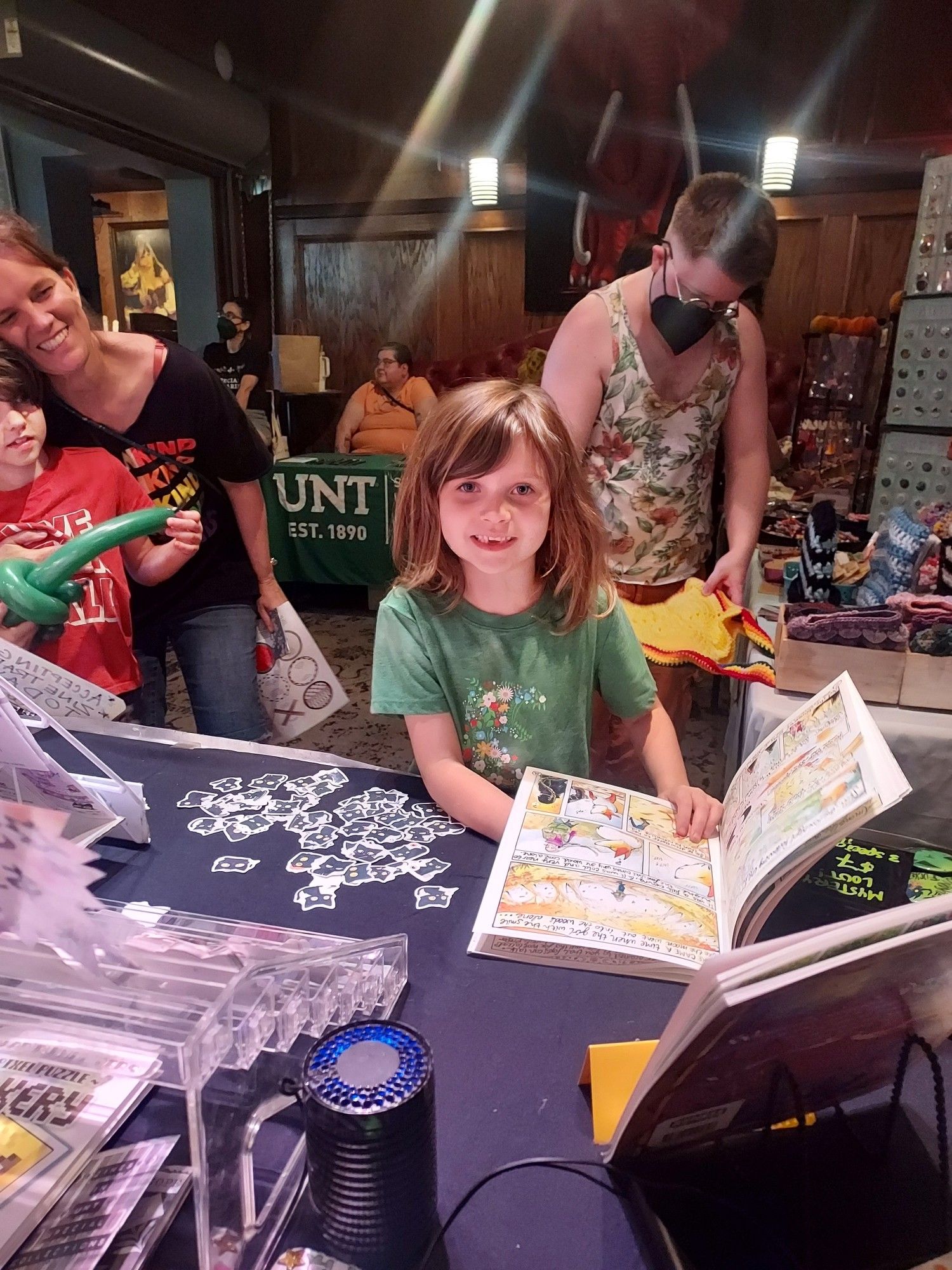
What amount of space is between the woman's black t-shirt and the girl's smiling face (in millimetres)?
561

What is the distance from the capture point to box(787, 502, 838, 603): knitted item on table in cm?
157

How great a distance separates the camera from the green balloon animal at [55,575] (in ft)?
3.45

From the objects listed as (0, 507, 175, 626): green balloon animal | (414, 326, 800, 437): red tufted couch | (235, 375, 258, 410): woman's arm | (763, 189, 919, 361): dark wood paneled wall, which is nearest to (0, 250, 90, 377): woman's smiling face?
(0, 507, 175, 626): green balloon animal

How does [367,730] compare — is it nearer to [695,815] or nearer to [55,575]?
[55,575]

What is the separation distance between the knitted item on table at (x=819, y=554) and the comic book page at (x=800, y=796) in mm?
810

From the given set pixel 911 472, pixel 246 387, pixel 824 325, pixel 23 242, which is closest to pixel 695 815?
pixel 23 242

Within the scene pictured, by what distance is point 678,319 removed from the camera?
1.44m

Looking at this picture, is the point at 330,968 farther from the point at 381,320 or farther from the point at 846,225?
the point at 381,320

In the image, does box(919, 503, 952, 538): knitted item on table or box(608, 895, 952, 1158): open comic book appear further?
box(919, 503, 952, 538): knitted item on table

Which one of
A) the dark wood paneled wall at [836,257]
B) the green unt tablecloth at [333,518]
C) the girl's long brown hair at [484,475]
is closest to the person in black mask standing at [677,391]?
the girl's long brown hair at [484,475]

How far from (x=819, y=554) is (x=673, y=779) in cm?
72

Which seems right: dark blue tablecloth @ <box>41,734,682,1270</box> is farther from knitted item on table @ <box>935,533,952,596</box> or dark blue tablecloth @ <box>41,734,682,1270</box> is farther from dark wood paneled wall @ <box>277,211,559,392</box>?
dark wood paneled wall @ <box>277,211,559,392</box>

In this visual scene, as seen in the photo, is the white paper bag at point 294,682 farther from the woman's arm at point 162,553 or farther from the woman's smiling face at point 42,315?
the woman's smiling face at point 42,315

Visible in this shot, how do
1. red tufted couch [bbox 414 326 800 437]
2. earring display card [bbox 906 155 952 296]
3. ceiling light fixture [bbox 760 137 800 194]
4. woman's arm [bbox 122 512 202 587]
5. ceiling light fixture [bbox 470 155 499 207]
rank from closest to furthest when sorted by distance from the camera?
1. woman's arm [bbox 122 512 202 587]
2. earring display card [bbox 906 155 952 296]
3. ceiling light fixture [bbox 760 137 800 194]
4. ceiling light fixture [bbox 470 155 499 207]
5. red tufted couch [bbox 414 326 800 437]
